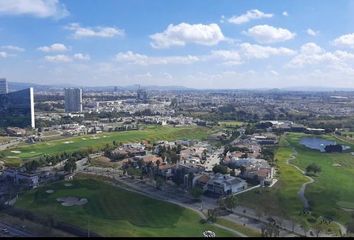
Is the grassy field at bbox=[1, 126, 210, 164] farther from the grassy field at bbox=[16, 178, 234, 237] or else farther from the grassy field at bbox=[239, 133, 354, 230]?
the grassy field at bbox=[239, 133, 354, 230]

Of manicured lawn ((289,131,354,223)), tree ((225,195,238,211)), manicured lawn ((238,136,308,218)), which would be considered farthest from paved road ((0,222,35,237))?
manicured lawn ((289,131,354,223))

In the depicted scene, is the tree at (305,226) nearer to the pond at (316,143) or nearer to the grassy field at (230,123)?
the pond at (316,143)

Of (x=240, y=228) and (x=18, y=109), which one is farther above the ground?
(x=18, y=109)

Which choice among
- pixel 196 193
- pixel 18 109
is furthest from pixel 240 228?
pixel 18 109

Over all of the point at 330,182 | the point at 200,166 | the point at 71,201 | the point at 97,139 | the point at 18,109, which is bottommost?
the point at 97,139

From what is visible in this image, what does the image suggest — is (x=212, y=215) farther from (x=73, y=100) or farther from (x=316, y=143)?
(x=73, y=100)

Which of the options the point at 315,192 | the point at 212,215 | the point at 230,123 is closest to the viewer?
the point at 212,215
